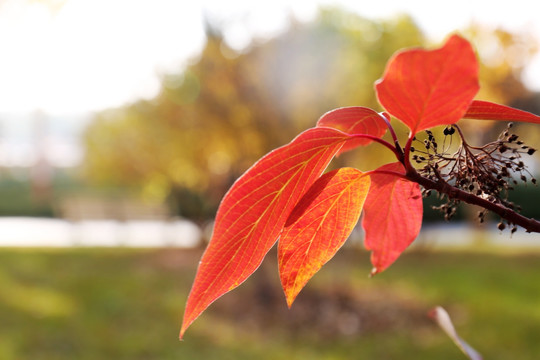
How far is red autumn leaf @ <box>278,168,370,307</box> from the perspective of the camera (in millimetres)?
430

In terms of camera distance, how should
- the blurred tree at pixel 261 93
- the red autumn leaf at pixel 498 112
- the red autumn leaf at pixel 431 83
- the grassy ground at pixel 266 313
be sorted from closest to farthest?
1. the red autumn leaf at pixel 431 83
2. the red autumn leaf at pixel 498 112
3. the grassy ground at pixel 266 313
4. the blurred tree at pixel 261 93

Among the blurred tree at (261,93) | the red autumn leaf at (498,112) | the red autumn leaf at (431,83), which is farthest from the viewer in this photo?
the blurred tree at (261,93)

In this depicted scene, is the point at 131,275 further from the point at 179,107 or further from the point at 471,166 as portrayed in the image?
the point at 471,166

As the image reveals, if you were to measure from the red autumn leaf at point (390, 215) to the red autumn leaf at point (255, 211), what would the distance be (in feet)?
0.29

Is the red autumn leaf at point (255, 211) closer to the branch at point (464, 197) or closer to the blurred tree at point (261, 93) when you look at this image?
the branch at point (464, 197)

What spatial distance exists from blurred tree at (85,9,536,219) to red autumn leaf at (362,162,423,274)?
425 centimetres

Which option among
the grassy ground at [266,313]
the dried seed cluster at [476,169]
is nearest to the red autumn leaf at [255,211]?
the dried seed cluster at [476,169]

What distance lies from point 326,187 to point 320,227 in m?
0.03

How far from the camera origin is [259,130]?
6.00m

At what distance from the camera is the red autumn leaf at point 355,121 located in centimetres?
44

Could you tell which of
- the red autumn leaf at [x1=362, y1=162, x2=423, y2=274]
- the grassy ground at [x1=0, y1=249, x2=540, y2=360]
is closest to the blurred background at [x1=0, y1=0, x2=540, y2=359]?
the grassy ground at [x1=0, y1=249, x2=540, y2=360]

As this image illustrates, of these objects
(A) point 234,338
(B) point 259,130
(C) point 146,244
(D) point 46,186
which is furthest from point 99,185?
(A) point 234,338

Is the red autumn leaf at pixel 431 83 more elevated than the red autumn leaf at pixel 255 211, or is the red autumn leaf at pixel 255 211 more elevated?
the red autumn leaf at pixel 431 83

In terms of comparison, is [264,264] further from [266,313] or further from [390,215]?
[390,215]
